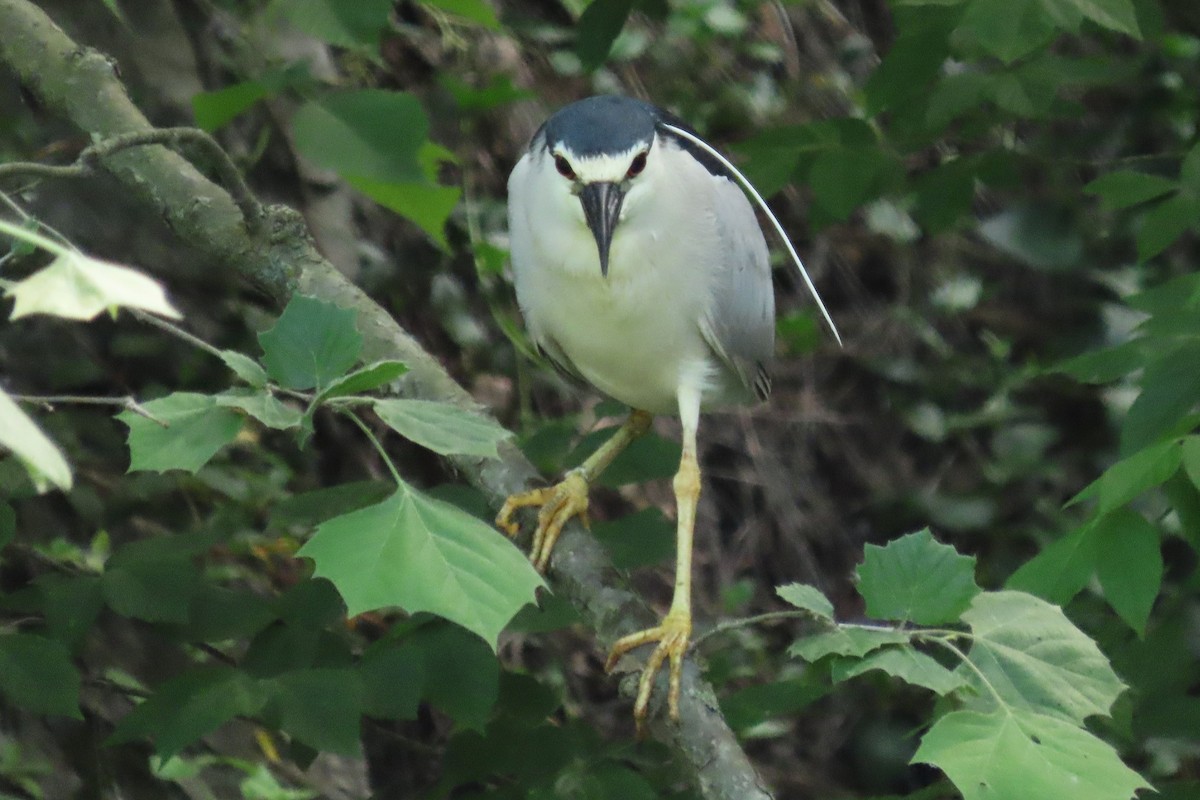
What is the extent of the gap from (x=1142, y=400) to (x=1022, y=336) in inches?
121

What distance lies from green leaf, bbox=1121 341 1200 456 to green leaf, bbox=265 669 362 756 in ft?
3.35

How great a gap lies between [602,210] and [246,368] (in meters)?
A: 0.77

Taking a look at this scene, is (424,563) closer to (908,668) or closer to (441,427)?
(441,427)

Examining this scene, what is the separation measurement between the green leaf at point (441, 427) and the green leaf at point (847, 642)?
318 mm

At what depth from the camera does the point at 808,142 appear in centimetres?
235

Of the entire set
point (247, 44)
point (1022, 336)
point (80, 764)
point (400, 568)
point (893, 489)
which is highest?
point (400, 568)

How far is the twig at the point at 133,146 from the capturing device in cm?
129

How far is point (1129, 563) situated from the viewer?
1.55m

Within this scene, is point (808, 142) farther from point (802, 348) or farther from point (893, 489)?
point (893, 489)

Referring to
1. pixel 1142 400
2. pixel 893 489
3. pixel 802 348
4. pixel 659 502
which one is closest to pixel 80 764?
pixel 1142 400

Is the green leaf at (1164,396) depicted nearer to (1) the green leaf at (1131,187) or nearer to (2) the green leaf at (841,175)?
(1) the green leaf at (1131,187)

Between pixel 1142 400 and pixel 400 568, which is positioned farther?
pixel 1142 400

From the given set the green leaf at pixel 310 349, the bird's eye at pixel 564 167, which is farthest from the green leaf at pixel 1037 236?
the green leaf at pixel 310 349

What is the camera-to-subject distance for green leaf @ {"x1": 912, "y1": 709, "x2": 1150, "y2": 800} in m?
1.07
